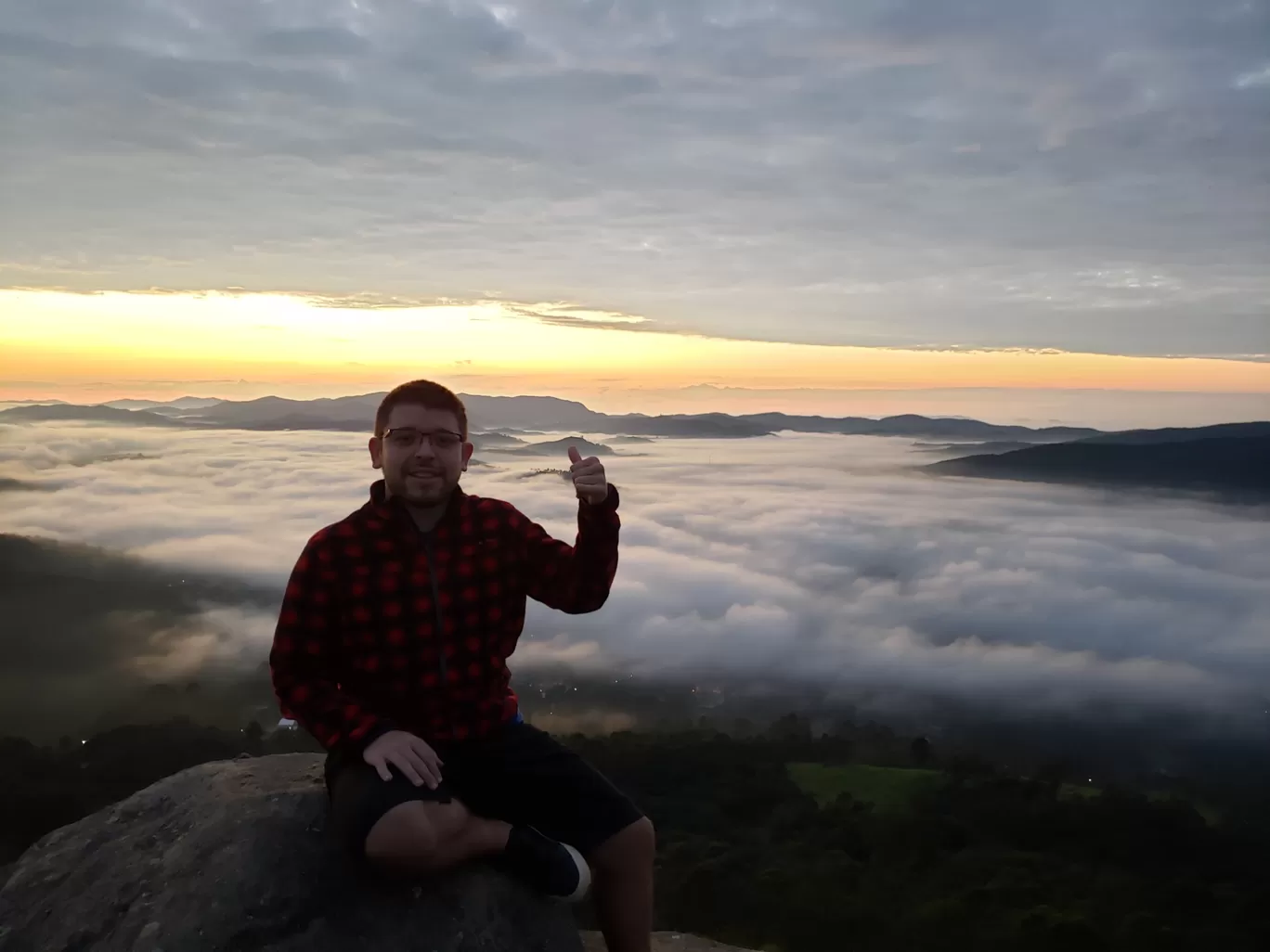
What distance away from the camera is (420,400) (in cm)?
469

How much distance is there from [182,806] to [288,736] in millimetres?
46959

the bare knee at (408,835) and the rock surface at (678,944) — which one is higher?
the bare knee at (408,835)

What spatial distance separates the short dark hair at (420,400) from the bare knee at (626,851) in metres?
2.22

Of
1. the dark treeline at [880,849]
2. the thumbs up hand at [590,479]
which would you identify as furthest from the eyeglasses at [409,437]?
the dark treeline at [880,849]

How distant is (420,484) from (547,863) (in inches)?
78.1

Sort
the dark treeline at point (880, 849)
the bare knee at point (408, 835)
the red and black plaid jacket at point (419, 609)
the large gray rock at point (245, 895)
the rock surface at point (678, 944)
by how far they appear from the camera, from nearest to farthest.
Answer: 1. the bare knee at point (408, 835)
2. the large gray rock at point (245, 895)
3. the red and black plaid jacket at point (419, 609)
4. the rock surface at point (678, 944)
5. the dark treeline at point (880, 849)

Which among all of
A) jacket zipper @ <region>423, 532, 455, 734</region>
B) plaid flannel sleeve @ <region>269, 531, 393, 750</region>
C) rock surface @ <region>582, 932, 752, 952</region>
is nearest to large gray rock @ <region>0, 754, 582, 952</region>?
plaid flannel sleeve @ <region>269, 531, 393, 750</region>

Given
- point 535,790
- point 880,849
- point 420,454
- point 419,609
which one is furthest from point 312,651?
point 880,849

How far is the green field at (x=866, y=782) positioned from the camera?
56781 millimetres

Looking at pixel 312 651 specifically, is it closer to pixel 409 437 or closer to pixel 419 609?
pixel 419 609

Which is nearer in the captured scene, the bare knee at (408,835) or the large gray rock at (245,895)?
the bare knee at (408,835)

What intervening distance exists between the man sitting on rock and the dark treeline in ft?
66.8

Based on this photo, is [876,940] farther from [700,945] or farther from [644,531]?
[644,531]

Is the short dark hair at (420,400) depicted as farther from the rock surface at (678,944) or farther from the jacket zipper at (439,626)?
the rock surface at (678,944)
